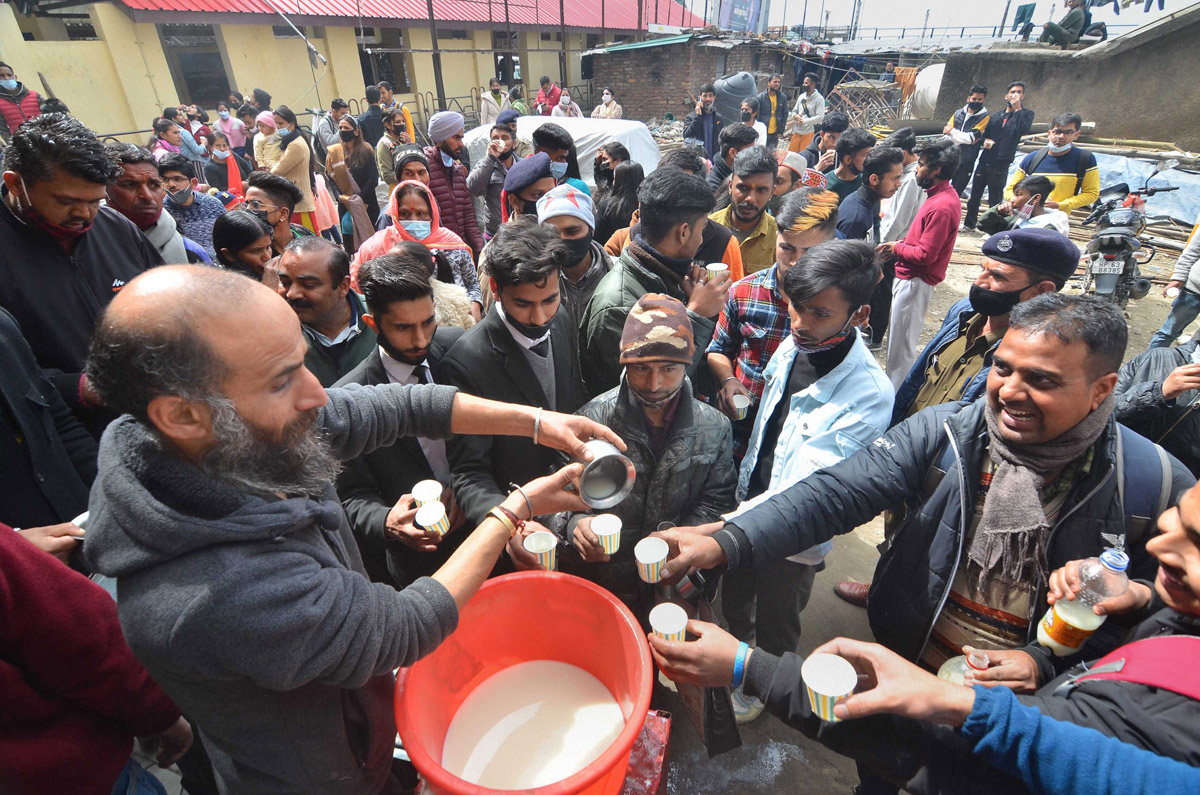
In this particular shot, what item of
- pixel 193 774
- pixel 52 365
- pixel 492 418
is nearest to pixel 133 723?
pixel 193 774

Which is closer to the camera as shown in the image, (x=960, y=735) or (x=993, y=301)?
(x=960, y=735)

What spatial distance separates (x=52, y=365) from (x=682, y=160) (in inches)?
186

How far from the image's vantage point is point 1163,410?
2725mm

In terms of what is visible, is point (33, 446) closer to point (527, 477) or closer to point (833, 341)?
point (527, 477)

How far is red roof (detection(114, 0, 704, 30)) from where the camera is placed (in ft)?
41.5

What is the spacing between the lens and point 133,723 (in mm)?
1572

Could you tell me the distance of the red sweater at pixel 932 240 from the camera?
4.66 m

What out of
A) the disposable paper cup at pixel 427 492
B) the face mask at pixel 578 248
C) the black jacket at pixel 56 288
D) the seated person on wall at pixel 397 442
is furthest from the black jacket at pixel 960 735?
the black jacket at pixel 56 288

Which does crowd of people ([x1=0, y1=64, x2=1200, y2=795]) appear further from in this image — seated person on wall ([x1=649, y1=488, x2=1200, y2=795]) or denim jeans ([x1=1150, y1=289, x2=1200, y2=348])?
denim jeans ([x1=1150, y1=289, x2=1200, y2=348])

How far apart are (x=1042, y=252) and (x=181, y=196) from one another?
642 centimetres

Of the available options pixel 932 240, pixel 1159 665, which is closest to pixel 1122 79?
pixel 932 240

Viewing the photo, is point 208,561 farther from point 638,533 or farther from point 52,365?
point 52,365

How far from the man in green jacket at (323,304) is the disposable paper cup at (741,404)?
195 cm

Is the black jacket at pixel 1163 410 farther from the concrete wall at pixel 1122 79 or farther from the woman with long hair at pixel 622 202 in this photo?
the concrete wall at pixel 1122 79
